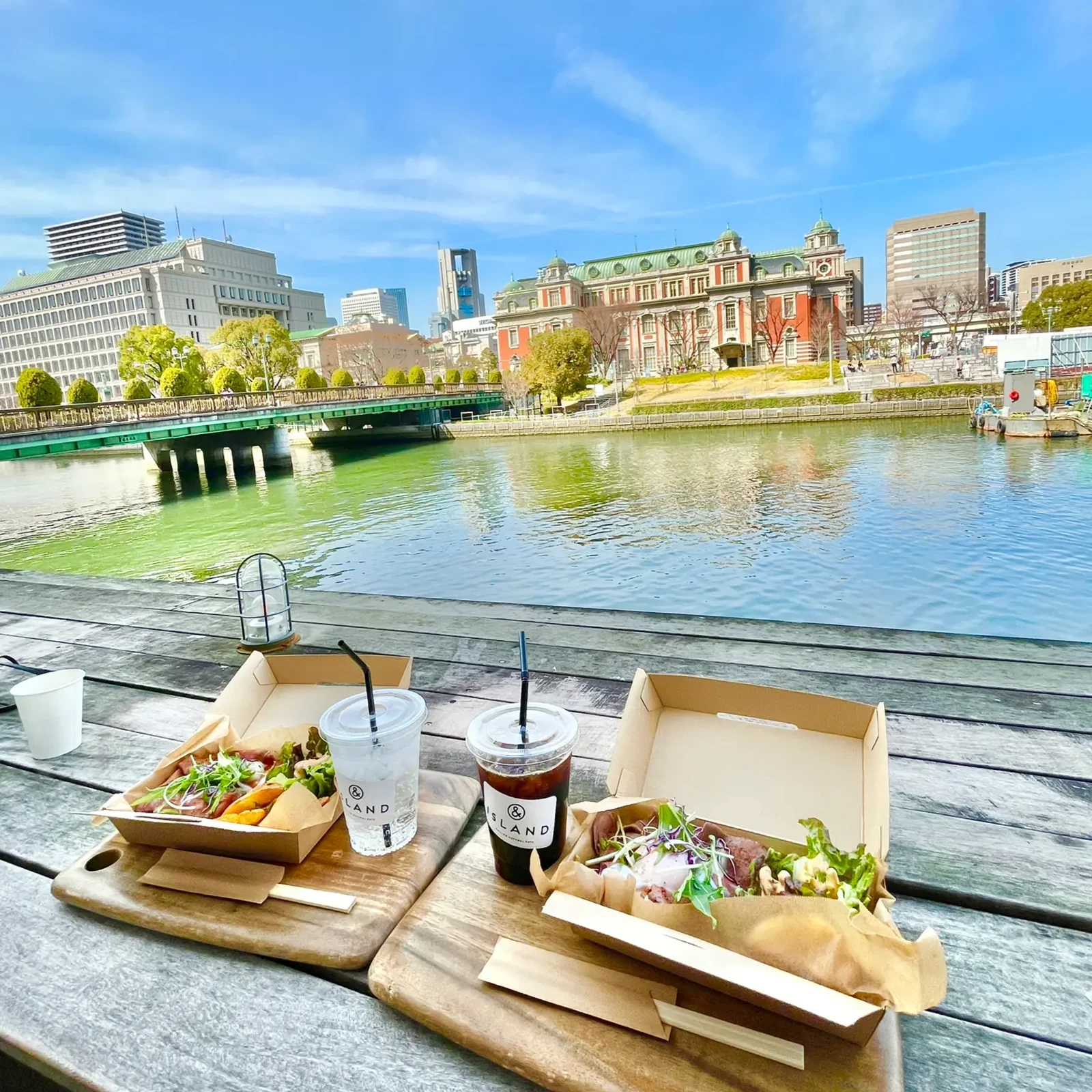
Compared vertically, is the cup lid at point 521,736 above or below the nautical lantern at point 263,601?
above

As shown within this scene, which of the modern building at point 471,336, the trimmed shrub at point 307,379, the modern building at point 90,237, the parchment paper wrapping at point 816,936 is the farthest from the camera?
the modern building at point 90,237

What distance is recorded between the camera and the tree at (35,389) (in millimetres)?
20156

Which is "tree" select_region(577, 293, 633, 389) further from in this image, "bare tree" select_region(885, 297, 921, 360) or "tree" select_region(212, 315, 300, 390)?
"tree" select_region(212, 315, 300, 390)

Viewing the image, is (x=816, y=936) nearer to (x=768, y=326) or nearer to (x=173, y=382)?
(x=173, y=382)

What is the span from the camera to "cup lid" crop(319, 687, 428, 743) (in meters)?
0.85

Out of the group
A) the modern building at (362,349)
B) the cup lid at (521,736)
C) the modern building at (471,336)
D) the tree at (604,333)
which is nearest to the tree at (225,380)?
the tree at (604,333)

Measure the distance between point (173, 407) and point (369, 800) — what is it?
70.0 feet

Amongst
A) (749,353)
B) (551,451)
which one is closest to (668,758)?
(551,451)

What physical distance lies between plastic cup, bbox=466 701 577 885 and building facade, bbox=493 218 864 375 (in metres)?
44.5

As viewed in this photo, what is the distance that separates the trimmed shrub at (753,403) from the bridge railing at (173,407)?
11.1m

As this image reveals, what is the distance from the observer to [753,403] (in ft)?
93.2

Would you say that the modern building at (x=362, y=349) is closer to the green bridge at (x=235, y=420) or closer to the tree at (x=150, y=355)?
the tree at (x=150, y=355)

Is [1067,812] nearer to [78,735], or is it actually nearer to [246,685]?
[246,685]

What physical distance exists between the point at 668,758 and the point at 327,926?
493 millimetres
